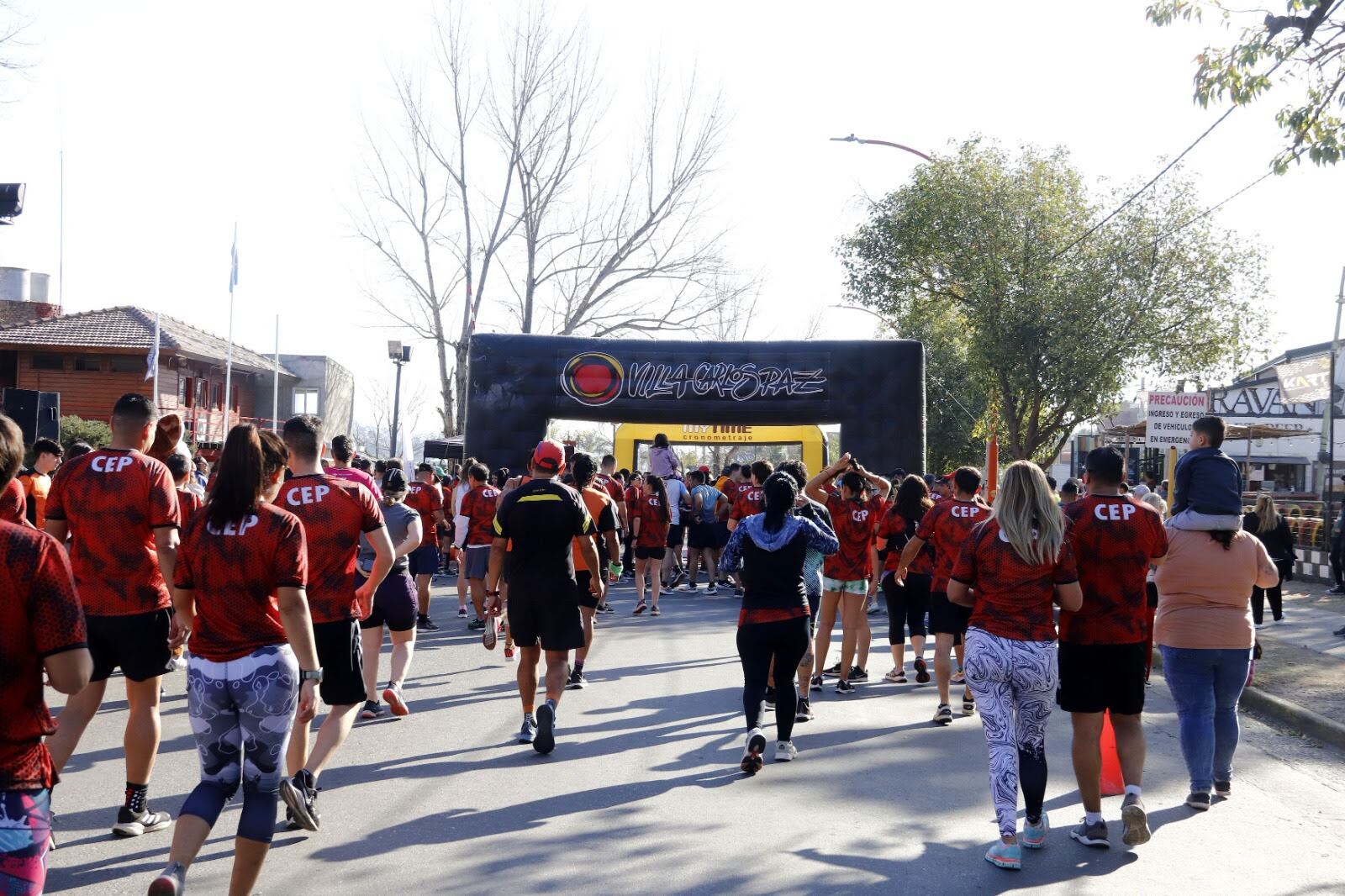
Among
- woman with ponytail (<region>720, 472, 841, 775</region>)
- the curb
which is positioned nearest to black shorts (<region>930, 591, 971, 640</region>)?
the curb

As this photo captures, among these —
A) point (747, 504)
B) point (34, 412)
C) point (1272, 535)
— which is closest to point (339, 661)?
point (34, 412)

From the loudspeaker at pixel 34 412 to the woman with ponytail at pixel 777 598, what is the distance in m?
7.95

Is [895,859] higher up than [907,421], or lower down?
lower down

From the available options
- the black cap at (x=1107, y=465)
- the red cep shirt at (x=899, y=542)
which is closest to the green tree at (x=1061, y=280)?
the red cep shirt at (x=899, y=542)

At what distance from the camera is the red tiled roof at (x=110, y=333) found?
1529 inches

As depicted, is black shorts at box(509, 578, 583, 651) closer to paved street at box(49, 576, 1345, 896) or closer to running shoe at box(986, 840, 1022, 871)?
paved street at box(49, 576, 1345, 896)

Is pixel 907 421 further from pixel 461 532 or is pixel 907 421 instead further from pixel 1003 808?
pixel 1003 808

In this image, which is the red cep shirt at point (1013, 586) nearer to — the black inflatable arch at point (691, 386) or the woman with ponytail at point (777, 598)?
the woman with ponytail at point (777, 598)

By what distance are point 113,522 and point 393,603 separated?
267cm

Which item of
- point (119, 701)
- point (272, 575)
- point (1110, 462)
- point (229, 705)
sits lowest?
point (119, 701)

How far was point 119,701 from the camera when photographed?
9.05m

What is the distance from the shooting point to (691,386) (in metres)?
21.2

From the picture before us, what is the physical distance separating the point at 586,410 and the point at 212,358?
25.6 m

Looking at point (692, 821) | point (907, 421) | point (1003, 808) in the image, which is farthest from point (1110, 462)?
point (907, 421)
